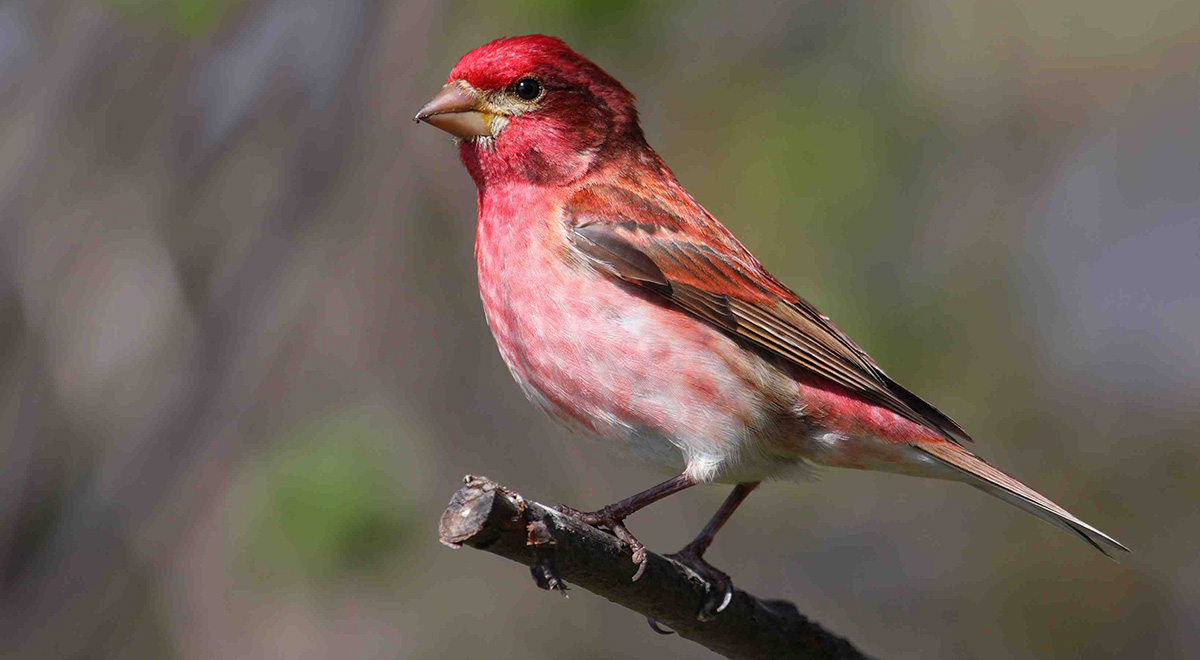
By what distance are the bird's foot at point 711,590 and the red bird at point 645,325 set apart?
1cm

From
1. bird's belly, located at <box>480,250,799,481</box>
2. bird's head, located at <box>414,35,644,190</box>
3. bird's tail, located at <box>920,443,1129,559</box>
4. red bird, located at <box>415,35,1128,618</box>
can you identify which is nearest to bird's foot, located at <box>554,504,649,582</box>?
red bird, located at <box>415,35,1128,618</box>

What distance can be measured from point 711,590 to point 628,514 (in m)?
0.43

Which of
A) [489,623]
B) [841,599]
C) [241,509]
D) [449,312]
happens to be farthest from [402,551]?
[841,599]

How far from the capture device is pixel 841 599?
27.4ft

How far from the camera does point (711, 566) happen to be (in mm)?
5312

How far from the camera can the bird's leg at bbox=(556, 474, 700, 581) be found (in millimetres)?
4402

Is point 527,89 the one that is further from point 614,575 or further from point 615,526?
point 614,575

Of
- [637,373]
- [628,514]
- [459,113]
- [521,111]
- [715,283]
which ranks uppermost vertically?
[521,111]

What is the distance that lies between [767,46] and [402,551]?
408cm

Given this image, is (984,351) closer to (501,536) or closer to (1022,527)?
(1022,527)

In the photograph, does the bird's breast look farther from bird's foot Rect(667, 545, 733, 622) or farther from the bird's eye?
the bird's eye

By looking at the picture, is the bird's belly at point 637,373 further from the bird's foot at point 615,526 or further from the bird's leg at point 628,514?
the bird's foot at point 615,526

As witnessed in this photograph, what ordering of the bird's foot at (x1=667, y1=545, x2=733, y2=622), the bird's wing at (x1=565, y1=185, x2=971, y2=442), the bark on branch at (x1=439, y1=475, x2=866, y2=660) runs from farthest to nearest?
the bird's wing at (x1=565, y1=185, x2=971, y2=442) < the bird's foot at (x1=667, y1=545, x2=733, y2=622) < the bark on branch at (x1=439, y1=475, x2=866, y2=660)

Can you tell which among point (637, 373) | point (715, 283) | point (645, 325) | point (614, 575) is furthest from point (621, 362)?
point (614, 575)
